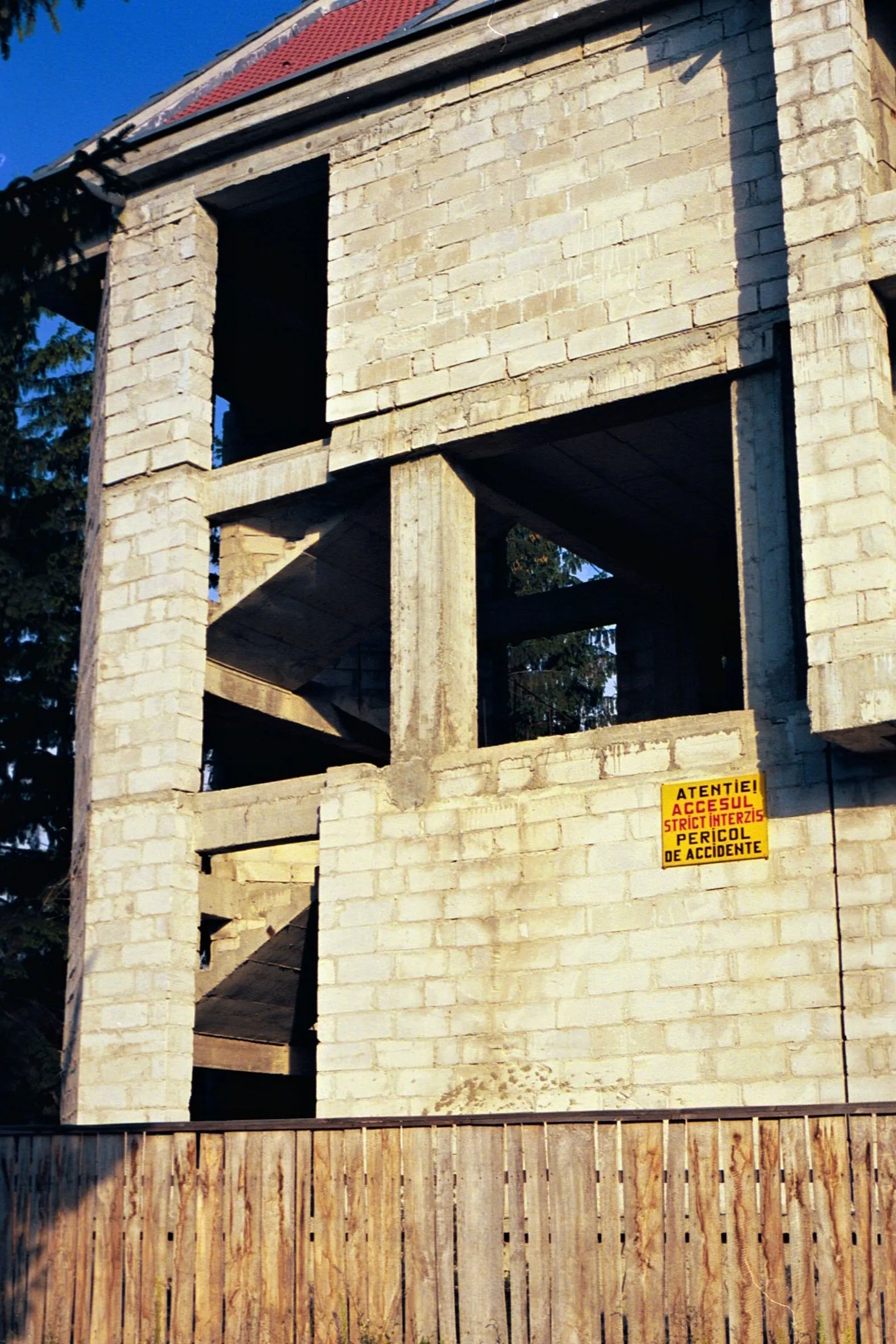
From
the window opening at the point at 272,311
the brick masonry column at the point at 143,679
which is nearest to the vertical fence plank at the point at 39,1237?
the brick masonry column at the point at 143,679

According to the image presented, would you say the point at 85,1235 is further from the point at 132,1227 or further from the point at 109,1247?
the point at 132,1227

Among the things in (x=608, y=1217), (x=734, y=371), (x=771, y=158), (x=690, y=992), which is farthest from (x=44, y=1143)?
(x=771, y=158)

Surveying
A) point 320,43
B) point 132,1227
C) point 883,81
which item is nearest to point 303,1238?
point 132,1227

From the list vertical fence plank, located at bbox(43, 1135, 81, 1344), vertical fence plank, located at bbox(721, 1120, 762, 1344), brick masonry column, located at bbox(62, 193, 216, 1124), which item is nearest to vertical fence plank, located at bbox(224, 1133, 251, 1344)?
vertical fence plank, located at bbox(43, 1135, 81, 1344)

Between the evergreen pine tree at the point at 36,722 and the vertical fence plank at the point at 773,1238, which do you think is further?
the evergreen pine tree at the point at 36,722

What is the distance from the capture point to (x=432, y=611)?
15664mm

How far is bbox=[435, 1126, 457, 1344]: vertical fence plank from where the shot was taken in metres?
9.30

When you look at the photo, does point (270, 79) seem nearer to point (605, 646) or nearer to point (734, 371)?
point (734, 371)

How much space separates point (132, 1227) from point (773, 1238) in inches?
154

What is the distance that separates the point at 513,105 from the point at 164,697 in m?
6.33

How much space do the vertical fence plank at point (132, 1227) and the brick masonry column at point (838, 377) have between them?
217 inches

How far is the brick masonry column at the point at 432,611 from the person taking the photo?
15422 mm

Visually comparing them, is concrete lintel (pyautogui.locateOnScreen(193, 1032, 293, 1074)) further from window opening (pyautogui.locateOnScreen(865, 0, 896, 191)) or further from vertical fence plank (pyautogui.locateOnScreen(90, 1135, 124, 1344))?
window opening (pyautogui.locateOnScreen(865, 0, 896, 191))

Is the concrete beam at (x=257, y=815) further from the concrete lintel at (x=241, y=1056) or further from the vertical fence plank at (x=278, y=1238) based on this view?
the vertical fence plank at (x=278, y=1238)
